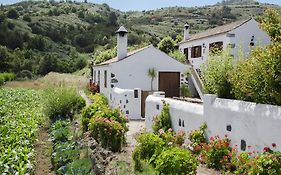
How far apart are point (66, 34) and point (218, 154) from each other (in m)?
82.2

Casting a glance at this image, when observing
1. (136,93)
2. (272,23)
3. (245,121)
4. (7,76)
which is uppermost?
(272,23)

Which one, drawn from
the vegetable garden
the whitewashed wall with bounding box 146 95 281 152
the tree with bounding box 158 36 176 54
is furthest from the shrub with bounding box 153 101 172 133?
the tree with bounding box 158 36 176 54

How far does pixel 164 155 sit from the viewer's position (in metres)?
8.77

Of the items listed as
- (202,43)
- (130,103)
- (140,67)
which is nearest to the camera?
(130,103)

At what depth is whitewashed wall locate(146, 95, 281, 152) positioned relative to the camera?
9461 millimetres

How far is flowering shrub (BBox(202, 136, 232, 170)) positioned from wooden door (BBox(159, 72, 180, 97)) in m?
15.7

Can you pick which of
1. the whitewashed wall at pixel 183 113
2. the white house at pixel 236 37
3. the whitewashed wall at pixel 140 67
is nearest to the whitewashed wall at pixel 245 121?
the whitewashed wall at pixel 183 113

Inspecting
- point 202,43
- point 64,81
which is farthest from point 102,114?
point 64,81

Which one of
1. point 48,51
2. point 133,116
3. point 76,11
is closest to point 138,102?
point 133,116

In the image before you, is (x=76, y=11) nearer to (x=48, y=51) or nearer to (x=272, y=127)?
(x=48, y=51)

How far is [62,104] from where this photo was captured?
21328 mm

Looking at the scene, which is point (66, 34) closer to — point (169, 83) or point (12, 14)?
point (12, 14)

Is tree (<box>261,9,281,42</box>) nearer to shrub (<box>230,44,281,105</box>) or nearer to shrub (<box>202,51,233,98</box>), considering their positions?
shrub (<box>230,44,281,105</box>)

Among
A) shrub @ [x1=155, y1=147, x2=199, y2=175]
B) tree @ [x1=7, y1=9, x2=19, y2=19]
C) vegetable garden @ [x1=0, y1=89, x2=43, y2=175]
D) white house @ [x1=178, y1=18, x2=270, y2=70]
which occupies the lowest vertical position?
vegetable garden @ [x1=0, y1=89, x2=43, y2=175]
